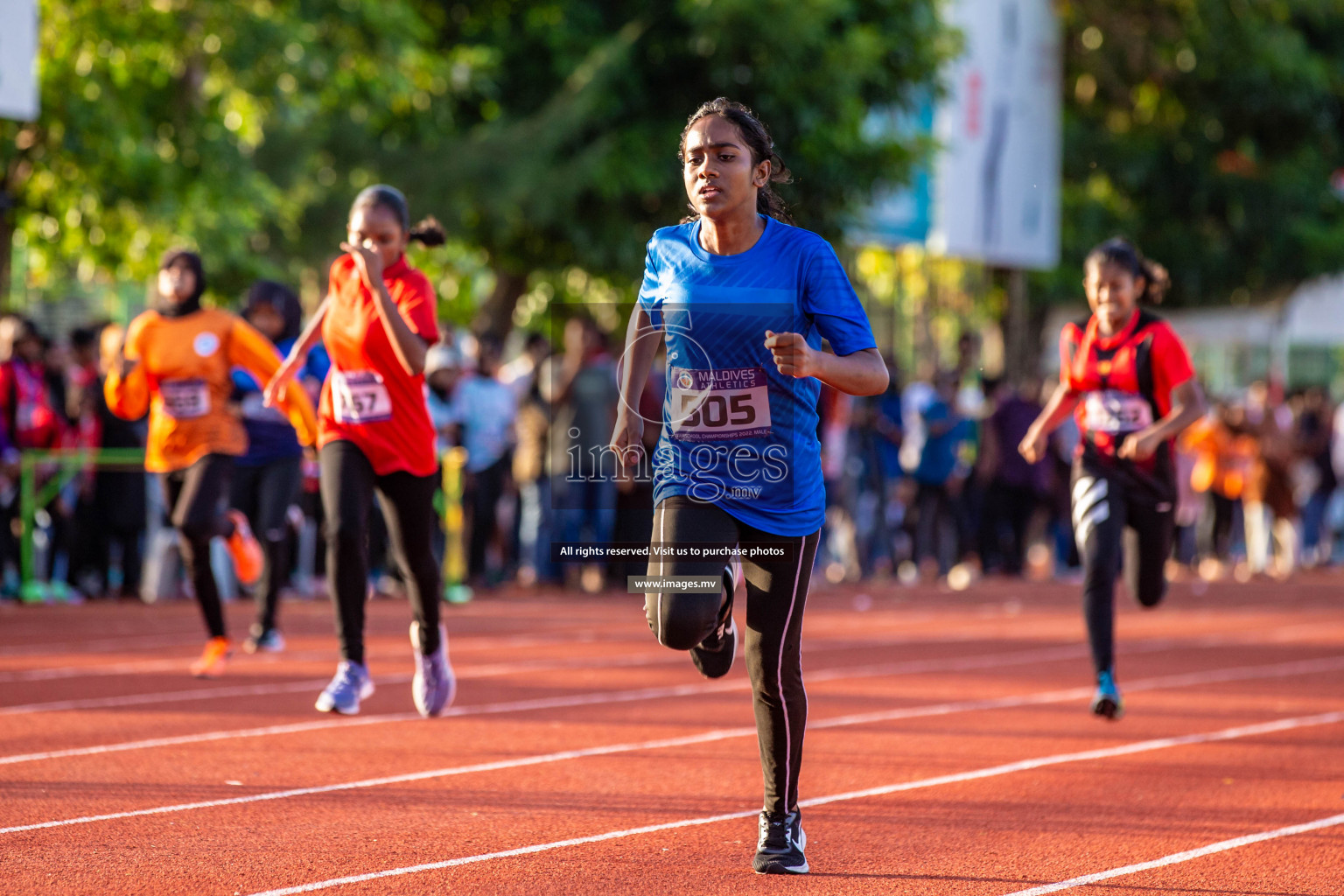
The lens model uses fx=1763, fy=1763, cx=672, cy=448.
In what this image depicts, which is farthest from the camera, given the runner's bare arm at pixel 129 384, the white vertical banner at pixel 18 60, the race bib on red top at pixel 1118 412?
the white vertical banner at pixel 18 60

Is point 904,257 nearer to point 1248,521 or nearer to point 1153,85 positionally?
point 1153,85

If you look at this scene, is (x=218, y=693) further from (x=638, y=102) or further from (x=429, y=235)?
(x=638, y=102)

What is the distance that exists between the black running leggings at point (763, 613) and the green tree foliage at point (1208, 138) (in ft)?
85.9

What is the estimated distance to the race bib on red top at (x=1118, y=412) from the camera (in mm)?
8031

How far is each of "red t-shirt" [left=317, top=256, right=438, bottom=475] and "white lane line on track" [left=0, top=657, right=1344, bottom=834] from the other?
1.27m

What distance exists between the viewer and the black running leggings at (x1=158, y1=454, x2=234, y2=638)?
894cm

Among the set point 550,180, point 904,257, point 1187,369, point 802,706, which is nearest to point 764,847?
point 802,706

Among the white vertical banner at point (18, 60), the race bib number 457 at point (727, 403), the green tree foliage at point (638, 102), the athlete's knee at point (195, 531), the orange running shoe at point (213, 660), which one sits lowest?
the orange running shoe at point (213, 660)

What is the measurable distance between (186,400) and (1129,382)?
4.70 metres

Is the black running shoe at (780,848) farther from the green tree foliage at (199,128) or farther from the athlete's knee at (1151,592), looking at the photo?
the green tree foliage at (199,128)

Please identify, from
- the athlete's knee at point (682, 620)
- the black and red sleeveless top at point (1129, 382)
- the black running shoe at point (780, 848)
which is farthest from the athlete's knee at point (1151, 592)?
the athlete's knee at point (682, 620)

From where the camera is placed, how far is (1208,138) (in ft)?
102

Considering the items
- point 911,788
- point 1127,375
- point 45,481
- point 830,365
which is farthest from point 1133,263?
point 45,481

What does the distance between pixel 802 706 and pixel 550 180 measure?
52.6ft
